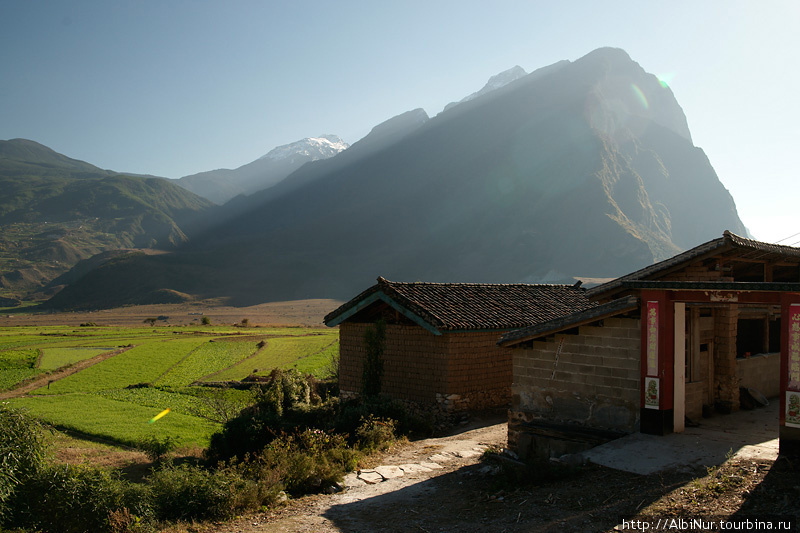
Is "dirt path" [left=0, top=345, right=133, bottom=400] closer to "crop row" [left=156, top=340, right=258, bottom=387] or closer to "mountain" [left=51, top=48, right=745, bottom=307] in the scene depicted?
"crop row" [left=156, top=340, right=258, bottom=387]

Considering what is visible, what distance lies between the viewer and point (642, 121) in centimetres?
19850

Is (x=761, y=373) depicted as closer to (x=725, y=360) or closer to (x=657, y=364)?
(x=725, y=360)

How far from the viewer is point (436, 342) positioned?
58.4ft

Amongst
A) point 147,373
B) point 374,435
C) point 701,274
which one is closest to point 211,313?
point 147,373

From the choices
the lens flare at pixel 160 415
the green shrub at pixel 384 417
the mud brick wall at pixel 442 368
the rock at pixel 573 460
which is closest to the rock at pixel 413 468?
the green shrub at pixel 384 417

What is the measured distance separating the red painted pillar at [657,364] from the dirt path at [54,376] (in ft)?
92.5

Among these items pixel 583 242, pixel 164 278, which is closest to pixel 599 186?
pixel 583 242

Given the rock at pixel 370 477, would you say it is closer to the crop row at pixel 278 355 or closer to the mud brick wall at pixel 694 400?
the mud brick wall at pixel 694 400

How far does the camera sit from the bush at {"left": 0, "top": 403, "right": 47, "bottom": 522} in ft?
35.4

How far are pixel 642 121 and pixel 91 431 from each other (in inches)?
8307

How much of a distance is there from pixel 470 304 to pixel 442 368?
10.3 feet

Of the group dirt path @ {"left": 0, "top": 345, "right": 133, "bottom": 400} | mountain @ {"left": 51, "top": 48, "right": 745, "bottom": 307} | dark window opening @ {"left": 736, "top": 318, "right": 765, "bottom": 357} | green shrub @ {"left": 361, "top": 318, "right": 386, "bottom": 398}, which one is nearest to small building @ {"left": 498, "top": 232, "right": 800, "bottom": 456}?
dark window opening @ {"left": 736, "top": 318, "right": 765, "bottom": 357}

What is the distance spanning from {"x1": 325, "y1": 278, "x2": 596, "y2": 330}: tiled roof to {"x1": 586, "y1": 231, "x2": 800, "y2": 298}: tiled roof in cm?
548

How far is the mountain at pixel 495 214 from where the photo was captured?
5276 inches
